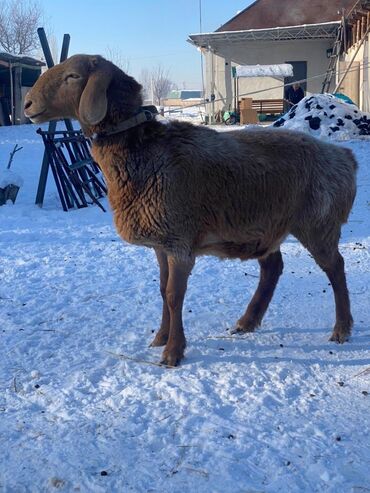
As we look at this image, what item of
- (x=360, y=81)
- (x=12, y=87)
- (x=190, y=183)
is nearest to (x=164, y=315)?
(x=190, y=183)

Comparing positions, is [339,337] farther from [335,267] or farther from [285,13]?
[285,13]

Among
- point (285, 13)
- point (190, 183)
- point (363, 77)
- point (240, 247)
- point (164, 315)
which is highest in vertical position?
point (285, 13)

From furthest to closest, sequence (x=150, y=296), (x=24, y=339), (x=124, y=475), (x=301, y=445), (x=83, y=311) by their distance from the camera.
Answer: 1. (x=150, y=296)
2. (x=83, y=311)
3. (x=24, y=339)
4. (x=301, y=445)
5. (x=124, y=475)

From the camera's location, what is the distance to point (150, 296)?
17.3 ft

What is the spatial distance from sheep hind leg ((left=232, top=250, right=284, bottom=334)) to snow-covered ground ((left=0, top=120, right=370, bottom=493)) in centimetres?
11

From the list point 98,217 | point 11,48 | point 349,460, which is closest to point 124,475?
point 349,460

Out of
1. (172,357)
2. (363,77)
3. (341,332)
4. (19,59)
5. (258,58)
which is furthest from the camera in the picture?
(258,58)

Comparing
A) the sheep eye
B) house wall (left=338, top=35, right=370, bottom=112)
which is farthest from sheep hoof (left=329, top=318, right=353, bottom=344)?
house wall (left=338, top=35, right=370, bottom=112)

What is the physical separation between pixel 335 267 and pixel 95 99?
2183 mm

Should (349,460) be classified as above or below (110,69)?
below

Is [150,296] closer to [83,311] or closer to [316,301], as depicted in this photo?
[83,311]

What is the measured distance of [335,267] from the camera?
170 inches

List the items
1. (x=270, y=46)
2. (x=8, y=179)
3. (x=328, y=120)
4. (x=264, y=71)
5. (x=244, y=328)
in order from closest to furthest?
(x=244, y=328) → (x=8, y=179) → (x=328, y=120) → (x=264, y=71) → (x=270, y=46)

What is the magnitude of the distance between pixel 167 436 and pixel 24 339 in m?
1.75
